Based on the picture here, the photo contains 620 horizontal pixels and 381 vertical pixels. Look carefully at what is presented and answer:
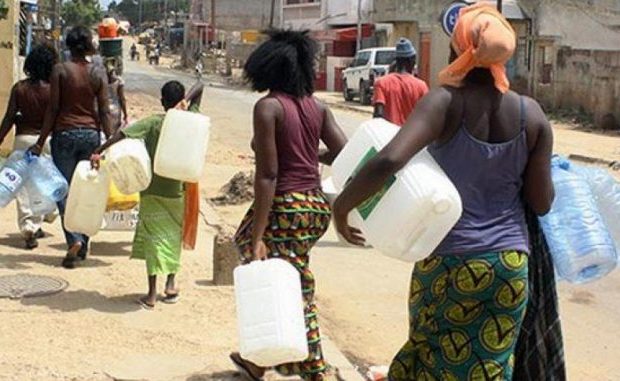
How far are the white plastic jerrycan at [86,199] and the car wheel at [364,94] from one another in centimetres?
2581

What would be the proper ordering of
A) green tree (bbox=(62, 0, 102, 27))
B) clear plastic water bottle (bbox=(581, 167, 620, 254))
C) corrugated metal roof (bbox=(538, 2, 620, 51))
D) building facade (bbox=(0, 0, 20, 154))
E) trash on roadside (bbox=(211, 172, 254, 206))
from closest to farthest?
1. clear plastic water bottle (bbox=(581, 167, 620, 254))
2. building facade (bbox=(0, 0, 20, 154))
3. trash on roadside (bbox=(211, 172, 254, 206))
4. corrugated metal roof (bbox=(538, 2, 620, 51))
5. green tree (bbox=(62, 0, 102, 27))

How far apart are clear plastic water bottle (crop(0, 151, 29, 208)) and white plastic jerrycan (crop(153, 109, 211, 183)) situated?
69.6 inches

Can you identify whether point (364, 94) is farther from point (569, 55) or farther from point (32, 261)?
point (32, 261)

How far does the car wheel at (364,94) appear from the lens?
32184 mm

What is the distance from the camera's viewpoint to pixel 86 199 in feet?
21.5

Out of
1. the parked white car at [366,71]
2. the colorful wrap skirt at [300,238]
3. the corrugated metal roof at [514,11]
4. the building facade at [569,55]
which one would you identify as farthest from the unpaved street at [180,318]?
the corrugated metal roof at [514,11]

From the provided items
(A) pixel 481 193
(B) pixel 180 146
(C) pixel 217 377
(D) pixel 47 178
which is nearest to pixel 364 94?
(D) pixel 47 178

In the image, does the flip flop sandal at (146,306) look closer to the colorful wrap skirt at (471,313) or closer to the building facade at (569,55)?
the colorful wrap skirt at (471,313)

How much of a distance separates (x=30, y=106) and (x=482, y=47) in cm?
501

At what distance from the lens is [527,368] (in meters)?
3.64

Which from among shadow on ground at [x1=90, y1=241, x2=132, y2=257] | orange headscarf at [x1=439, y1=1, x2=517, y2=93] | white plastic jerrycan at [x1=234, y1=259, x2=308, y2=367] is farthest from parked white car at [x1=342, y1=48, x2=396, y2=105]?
orange headscarf at [x1=439, y1=1, x2=517, y2=93]

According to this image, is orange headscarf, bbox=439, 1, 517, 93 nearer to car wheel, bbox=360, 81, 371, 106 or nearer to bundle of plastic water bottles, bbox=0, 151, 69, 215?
bundle of plastic water bottles, bbox=0, 151, 69, 215

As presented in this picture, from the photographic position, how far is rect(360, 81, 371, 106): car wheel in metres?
32.2

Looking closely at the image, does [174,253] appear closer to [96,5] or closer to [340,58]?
[340,58]
